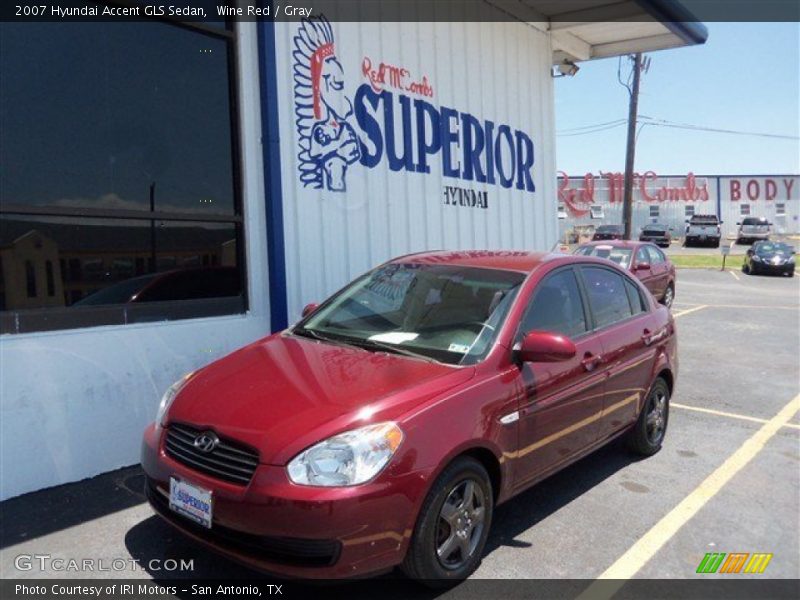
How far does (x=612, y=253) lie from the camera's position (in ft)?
47.4

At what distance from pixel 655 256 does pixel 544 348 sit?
12.9m

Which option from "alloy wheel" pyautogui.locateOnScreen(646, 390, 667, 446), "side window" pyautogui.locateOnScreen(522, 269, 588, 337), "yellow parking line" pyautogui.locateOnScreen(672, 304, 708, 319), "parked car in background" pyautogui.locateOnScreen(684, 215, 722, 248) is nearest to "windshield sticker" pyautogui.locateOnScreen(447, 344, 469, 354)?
"side window" pyautogui.locateOnScreen(522, 269, 588, 337)

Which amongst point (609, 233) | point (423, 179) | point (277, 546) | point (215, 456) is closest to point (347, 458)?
point (277, 546)

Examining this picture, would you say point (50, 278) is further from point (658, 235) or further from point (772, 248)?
point (658, 235)

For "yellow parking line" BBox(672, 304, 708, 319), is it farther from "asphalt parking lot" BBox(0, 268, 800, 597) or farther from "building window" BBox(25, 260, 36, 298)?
"building window" BBox(25, 260, 36, 298)

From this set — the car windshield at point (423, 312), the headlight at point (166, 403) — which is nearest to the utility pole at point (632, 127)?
the car windshield at point (423, 312)

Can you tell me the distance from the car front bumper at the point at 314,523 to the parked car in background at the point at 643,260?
1189cm

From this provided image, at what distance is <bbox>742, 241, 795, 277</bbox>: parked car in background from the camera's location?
81.5 feet

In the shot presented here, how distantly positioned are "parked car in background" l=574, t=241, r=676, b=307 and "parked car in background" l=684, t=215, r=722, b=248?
2719 centimetres

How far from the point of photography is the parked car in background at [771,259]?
977 inches

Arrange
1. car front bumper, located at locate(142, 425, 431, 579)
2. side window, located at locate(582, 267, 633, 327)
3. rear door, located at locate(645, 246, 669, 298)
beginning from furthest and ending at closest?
rear door, located at locate(645, 246, 669, 298), side window, located at locate(582, 267, 633, 327), car front bumper, located at locate(142, 425, 431, 579)

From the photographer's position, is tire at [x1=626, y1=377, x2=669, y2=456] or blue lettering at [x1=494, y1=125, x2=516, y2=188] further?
blue lettering at [x1=494, y1=125, x2=516, y2=188]

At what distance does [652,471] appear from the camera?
483 cm

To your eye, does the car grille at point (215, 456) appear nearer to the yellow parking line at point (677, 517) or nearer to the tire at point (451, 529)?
the tire at point (451, 529)
